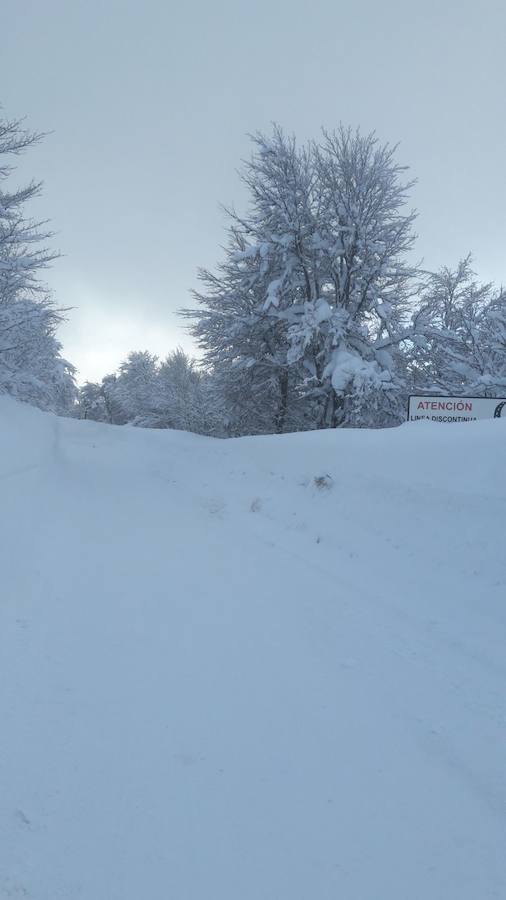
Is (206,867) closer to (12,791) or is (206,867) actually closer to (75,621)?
(12,791)

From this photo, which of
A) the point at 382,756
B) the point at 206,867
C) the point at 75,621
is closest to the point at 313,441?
the point at 75,621

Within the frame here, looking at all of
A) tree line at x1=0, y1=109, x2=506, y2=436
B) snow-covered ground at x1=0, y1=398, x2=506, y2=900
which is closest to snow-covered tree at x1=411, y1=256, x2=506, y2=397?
tree line at x1=0, y1=109, x2=506, y2=436

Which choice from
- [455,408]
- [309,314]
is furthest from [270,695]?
[309,314]

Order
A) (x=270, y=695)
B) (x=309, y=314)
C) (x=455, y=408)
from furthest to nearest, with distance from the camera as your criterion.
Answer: (x=309, y=314), (x=455, y=408), (x=270, y=695)

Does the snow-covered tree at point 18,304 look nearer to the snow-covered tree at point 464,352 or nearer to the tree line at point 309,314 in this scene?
the tree line at point 309,314

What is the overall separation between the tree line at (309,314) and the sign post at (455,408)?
438cm

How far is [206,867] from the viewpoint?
254 cm

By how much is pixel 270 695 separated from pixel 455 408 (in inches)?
344

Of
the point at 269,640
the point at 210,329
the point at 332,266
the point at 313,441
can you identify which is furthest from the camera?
the point at 210,329

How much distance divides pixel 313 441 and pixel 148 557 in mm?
5211

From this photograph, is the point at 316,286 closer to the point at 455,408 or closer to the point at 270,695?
the point at 455,408

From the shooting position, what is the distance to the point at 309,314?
17.4 m

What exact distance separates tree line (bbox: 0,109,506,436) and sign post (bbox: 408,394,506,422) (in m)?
4.38

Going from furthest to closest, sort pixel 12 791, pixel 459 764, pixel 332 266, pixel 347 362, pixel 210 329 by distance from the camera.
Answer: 1. pixel 210 329
2. pixel 332 266
3. pixel 347 362
4. pixel 459 764
5. pixel 12 791
